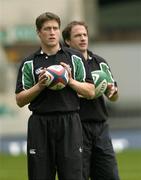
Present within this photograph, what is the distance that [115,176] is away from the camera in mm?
9438

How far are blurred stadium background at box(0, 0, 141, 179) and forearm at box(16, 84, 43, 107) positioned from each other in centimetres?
1277

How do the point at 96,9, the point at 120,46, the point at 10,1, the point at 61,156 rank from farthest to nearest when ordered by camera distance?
the point at 96,9 → the point at 120,46 → the point at 10,1 → the point at 61,156

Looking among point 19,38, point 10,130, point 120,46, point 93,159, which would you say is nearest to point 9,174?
point 93,159

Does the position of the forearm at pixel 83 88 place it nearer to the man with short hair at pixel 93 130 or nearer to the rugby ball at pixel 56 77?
the rugby ball at pixel 56 77

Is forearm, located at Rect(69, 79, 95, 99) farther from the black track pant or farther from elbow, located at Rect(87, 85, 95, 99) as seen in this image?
the black track pant

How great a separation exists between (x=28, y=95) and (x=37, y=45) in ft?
57.8

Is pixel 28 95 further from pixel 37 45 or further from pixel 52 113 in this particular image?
pixel 37 45

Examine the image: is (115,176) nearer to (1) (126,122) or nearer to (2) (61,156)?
(2) (61,156)

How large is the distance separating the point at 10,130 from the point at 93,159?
1529 centimetres

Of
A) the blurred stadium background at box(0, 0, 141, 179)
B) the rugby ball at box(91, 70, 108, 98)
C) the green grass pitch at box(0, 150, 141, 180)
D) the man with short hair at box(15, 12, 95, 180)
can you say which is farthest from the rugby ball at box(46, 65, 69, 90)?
the blurred stadium background at box(0, 0, 141, 179)

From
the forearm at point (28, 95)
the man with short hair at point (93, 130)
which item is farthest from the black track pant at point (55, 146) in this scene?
the man with short hair at point (93, 130)

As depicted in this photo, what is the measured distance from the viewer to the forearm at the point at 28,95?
830cm

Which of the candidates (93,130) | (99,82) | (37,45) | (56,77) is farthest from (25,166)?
(37,45)

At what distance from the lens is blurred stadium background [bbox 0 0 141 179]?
24158 millimetres
